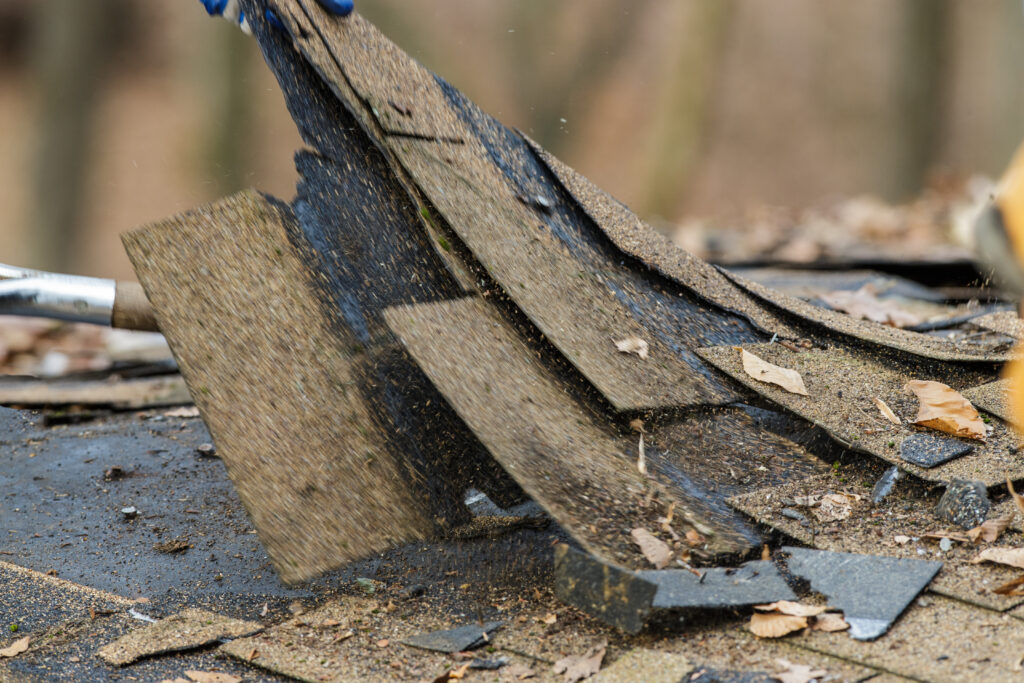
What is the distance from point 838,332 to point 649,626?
155cm

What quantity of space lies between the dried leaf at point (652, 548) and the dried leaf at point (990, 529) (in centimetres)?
77

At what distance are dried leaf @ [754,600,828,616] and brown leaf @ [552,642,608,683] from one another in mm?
374

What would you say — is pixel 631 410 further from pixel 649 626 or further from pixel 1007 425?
pixel 1007 425

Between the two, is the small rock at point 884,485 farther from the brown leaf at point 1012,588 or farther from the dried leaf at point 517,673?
the dried leaf at point 517,673

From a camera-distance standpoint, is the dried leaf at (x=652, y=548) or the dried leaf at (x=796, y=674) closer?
the dried leaf at (x=796, y=674)

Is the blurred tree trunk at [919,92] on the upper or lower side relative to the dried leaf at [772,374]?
upper

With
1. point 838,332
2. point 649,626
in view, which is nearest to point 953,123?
point 838,332

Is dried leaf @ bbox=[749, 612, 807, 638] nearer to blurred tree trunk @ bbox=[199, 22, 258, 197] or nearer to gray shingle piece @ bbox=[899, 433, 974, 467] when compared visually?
gray shingle piece @ bbox=[899, 433, 974, 467]

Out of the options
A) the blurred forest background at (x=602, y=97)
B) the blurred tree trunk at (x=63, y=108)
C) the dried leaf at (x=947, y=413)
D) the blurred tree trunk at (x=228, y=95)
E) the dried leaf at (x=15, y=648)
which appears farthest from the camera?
the blurred tree trunk at (x=63, y=108)

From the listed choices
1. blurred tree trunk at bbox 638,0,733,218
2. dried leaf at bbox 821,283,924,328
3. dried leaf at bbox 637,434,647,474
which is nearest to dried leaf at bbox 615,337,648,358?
dried leaf at bbox 637,434,647,474

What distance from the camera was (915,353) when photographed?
3.02m

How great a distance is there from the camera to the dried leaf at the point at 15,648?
2.22 metres

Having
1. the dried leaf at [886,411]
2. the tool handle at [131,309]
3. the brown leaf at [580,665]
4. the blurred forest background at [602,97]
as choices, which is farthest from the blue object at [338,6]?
the blurred forest background at [602,97]

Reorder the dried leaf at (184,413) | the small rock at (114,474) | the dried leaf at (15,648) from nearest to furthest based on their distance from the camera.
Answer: the dried leaf at (15,648) < the small rock at (114,474) < the dried leaf at (184,413)
